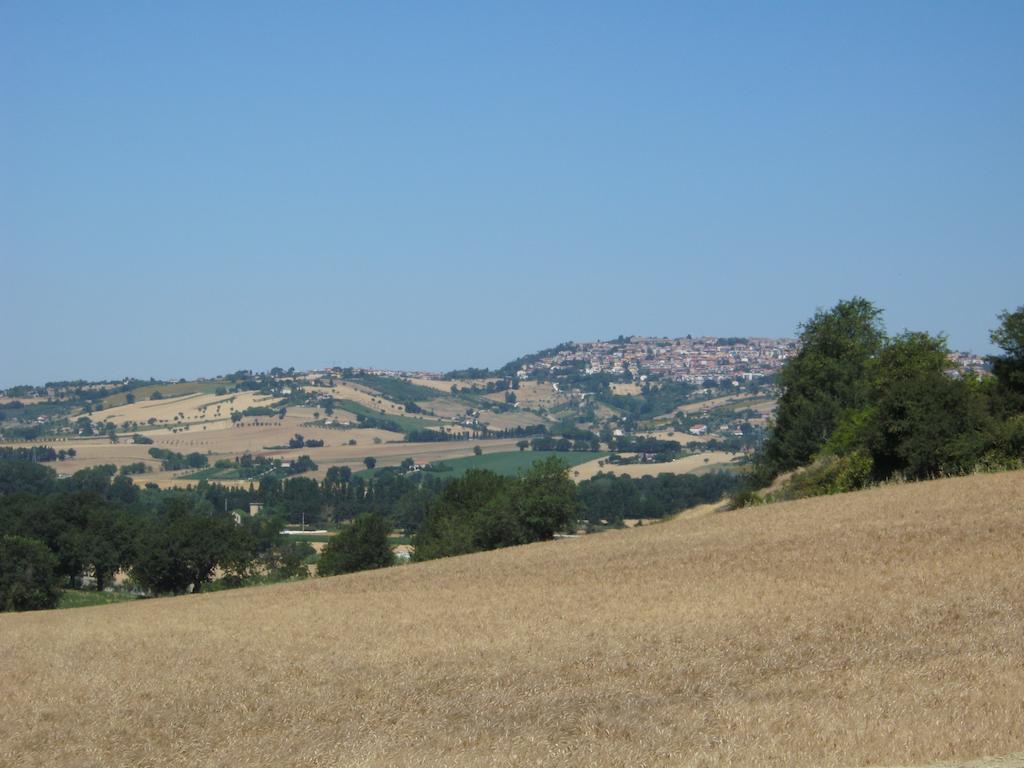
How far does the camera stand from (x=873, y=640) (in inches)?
853

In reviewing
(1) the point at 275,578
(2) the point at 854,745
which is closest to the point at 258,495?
(1) the point at 275,578

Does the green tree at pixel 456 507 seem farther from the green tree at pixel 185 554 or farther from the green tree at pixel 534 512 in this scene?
the green tree at pixel 185 554

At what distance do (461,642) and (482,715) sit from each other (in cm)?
708

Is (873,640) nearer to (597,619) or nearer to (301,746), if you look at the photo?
(597,619)

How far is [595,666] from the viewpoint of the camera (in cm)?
2192

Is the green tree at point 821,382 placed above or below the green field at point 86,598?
above

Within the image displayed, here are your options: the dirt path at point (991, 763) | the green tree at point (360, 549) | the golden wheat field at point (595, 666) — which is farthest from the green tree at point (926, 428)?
the green tree at point (360, 549)

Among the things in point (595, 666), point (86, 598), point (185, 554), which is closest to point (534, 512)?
point (185, 554)

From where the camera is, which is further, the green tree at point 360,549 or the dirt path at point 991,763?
the green tree at point 360,549

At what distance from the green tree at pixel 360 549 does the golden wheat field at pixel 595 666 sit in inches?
1979

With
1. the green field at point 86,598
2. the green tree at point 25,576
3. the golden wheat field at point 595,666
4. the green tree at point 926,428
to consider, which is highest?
the green tree at point 926,428

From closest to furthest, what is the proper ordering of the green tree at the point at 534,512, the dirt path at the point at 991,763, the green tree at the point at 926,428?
the dirt path at the point at 991,763
the green tree at the point at 926,428
the green tree at the point at 534,512

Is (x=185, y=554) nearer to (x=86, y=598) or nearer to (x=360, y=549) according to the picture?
(x=86, y=598)

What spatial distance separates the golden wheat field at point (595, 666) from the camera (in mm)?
15891
